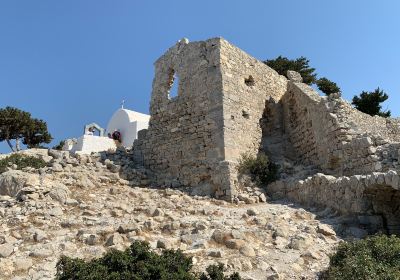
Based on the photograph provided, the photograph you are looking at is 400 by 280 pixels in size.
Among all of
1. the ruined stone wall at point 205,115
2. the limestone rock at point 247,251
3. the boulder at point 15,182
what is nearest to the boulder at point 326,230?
the limestone rock at point 247,251

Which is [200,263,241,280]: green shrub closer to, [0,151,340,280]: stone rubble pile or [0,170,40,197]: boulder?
[0,151,340,280]: stone rubble pile

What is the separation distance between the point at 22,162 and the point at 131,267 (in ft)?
28.1

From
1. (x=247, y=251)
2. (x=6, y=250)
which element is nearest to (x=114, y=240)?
(x=6, y=250)

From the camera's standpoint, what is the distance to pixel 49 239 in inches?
265

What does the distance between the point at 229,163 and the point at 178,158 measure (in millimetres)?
2133

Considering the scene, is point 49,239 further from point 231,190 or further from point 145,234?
point 231,190

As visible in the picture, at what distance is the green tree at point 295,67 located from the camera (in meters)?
22.1

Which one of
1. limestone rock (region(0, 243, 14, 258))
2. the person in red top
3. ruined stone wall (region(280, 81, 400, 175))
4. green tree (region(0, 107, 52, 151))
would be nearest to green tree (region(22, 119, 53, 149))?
green tree (region(0, 107, 52, 151))

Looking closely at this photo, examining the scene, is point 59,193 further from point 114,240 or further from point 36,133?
point 36,133

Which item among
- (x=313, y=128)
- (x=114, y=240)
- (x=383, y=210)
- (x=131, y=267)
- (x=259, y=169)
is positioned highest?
(x=313, y=128)

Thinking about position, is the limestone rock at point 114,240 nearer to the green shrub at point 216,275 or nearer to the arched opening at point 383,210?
the green shrub at point 216,275

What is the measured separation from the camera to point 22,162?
39.1 feet

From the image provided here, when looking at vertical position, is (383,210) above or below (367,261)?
above

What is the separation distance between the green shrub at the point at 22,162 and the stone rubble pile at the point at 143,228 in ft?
3.11
